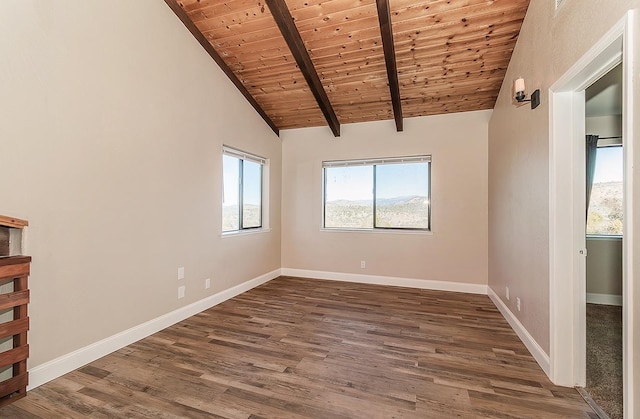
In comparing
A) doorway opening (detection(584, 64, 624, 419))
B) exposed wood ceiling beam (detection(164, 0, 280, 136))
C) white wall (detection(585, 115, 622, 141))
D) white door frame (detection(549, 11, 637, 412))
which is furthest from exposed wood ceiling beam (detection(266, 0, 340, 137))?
white wall (detection(585, 115, 622, 141))

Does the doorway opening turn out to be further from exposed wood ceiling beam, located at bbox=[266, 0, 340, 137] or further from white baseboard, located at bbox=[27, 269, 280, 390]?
white baseboard, located at bbox=[27, 269, 280, 390]

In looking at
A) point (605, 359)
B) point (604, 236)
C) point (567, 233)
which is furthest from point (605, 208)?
point (567, 233)

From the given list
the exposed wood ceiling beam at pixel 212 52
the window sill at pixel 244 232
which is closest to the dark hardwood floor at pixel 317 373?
the window sill at pixel 244 232

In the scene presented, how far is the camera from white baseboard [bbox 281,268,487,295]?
13.9 feet

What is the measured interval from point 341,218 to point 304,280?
117 centimetres

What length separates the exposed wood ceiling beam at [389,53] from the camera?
2.73 m

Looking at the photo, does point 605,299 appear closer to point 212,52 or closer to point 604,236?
point 604,236

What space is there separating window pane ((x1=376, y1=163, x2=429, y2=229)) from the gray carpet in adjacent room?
2129 millimetres

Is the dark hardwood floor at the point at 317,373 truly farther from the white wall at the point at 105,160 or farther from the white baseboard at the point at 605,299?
the white baseboard at the point at 605,299

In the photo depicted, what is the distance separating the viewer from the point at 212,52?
352 cm

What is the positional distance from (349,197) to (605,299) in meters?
3.57

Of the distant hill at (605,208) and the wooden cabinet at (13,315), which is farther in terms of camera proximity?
the distant hill at (605,208)

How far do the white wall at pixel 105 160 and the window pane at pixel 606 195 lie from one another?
15.6ft

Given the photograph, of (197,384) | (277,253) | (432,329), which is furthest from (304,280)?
(197,384)
